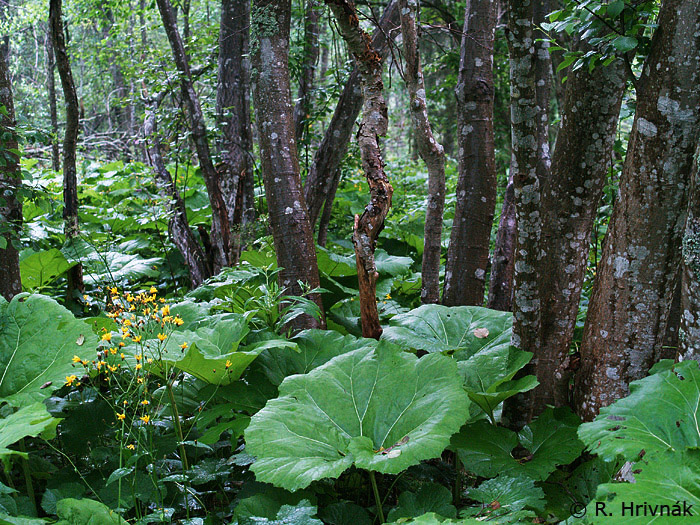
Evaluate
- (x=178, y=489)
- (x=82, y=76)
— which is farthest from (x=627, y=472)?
(x=82, y=76)

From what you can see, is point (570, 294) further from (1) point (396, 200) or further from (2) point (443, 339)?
(1) point (396, 200)

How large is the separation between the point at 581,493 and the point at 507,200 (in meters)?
2.26

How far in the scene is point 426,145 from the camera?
11.0 feet

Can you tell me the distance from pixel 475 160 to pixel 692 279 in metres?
2.02

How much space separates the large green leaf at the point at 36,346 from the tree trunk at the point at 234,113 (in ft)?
7.57

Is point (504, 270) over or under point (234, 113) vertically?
under

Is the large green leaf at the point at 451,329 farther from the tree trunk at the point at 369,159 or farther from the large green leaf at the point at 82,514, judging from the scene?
the large green leaf at the point at 82,514

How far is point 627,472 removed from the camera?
1809 millimetres

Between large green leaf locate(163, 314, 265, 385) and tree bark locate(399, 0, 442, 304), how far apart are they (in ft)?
4.73

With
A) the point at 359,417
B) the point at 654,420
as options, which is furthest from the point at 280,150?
the point at 654,420

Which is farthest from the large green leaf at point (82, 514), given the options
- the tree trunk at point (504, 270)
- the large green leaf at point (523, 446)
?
the tree trunk at point (504, 270)

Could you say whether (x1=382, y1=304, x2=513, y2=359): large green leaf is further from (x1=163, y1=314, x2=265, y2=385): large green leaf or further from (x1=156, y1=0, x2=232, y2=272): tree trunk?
(x1=156, y1=0, x2=232, y2=272): tree trunk

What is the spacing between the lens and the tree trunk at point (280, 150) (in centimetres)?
317

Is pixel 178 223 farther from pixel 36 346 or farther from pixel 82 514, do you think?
pixel 82 514
